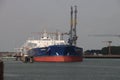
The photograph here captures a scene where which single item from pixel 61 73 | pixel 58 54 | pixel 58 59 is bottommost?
pixel 61 73

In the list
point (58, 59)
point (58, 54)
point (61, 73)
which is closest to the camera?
point (61, 73)

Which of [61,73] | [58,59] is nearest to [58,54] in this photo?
[58,59]

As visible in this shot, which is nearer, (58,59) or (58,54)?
(58,54)

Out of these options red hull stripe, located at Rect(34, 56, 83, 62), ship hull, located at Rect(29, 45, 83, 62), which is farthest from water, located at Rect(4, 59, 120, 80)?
red hull stripe, located at Rect(34, 56, 83, 62)

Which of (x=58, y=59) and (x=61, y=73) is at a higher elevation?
(x=58, y=59)

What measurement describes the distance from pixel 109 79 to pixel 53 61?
85354mm

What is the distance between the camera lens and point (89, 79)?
65.6 m

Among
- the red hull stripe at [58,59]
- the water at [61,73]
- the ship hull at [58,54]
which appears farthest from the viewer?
the red hull stripe at [58,59]

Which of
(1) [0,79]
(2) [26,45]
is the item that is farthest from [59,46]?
(1) [0,79]

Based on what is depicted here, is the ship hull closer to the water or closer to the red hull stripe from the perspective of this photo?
the red hull stripe

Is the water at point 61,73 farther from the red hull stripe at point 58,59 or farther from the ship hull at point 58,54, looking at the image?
the red hull stripe at point 58,59

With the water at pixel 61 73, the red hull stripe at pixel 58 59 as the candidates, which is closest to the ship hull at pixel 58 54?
the red hull stripe at pixel 58 59

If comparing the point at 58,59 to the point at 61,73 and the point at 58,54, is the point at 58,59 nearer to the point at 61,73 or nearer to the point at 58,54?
the point at 58,54

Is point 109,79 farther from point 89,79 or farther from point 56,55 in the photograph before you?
point 56,55
